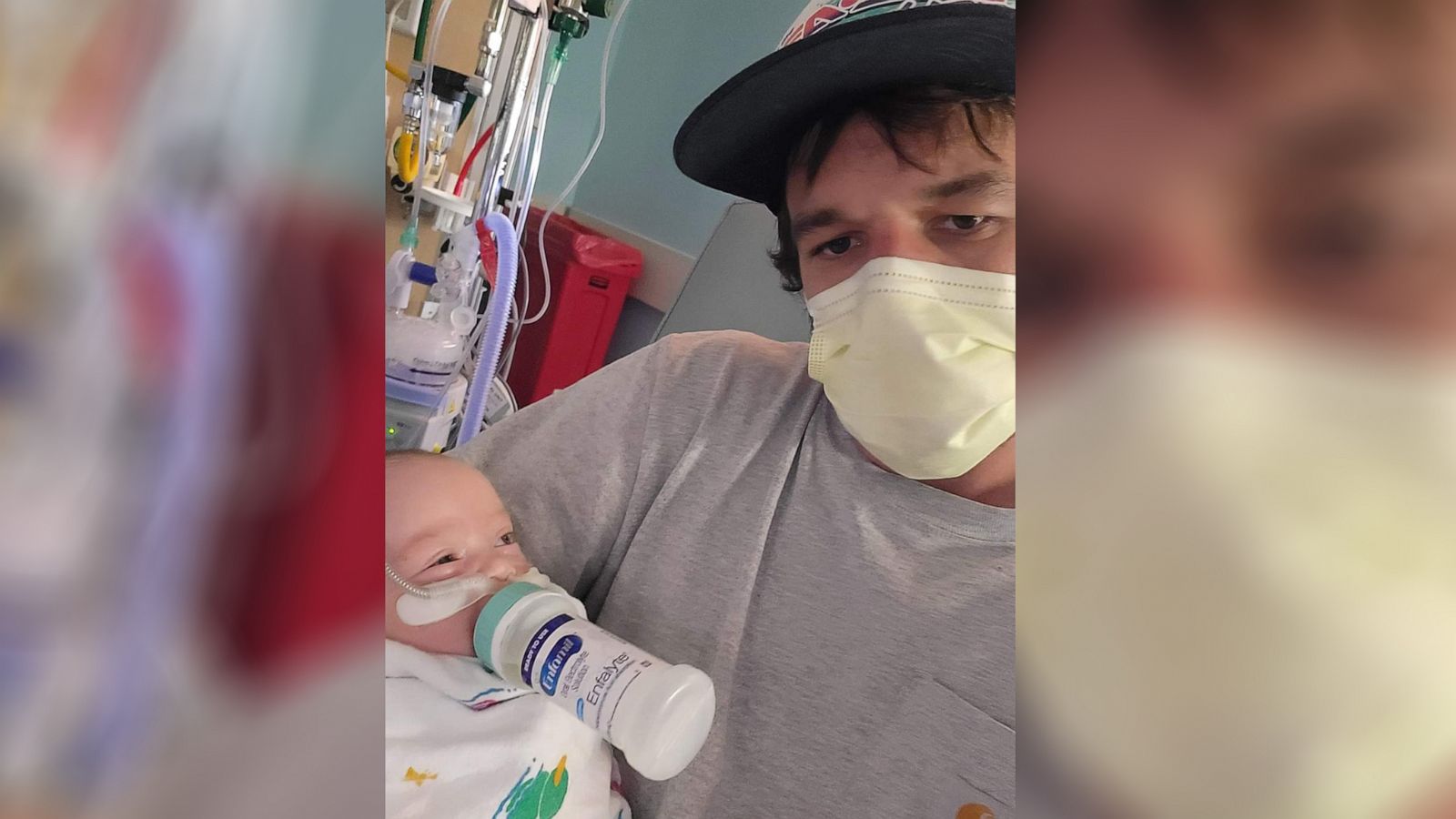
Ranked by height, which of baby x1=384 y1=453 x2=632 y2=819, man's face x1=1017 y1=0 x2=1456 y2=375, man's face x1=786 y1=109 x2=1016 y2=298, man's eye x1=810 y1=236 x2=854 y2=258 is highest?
man's face x1=1017 y1=0 x2=1456 y2=375

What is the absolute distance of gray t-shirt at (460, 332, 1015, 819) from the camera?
55 cm

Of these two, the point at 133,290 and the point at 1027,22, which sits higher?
the point at 1027,22

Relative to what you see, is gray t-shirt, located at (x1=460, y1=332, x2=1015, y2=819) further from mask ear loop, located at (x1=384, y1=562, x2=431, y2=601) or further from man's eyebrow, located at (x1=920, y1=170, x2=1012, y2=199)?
man's eyebrow, located at (x1=920, y1=170, x2=1012, y2=199)

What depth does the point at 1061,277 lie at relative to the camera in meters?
0.16

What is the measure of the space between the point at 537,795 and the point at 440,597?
170 mm

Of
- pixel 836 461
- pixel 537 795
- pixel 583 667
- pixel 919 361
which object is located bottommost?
pixel 537 795

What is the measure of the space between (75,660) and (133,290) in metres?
0.07

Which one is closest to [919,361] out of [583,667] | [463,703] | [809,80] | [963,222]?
[963,222]

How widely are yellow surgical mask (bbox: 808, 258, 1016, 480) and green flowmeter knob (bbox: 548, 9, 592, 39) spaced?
22cm

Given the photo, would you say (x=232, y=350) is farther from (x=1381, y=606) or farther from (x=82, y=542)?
(x=1381, y=606)

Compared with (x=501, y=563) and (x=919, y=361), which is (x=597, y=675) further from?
(x=919, y=361)

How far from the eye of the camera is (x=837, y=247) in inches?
21.0

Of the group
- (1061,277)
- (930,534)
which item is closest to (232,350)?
(1061,277)

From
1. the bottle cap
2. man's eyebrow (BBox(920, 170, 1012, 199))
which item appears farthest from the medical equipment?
man's eyebrow (BBox(920, 170, 1012, 199))
